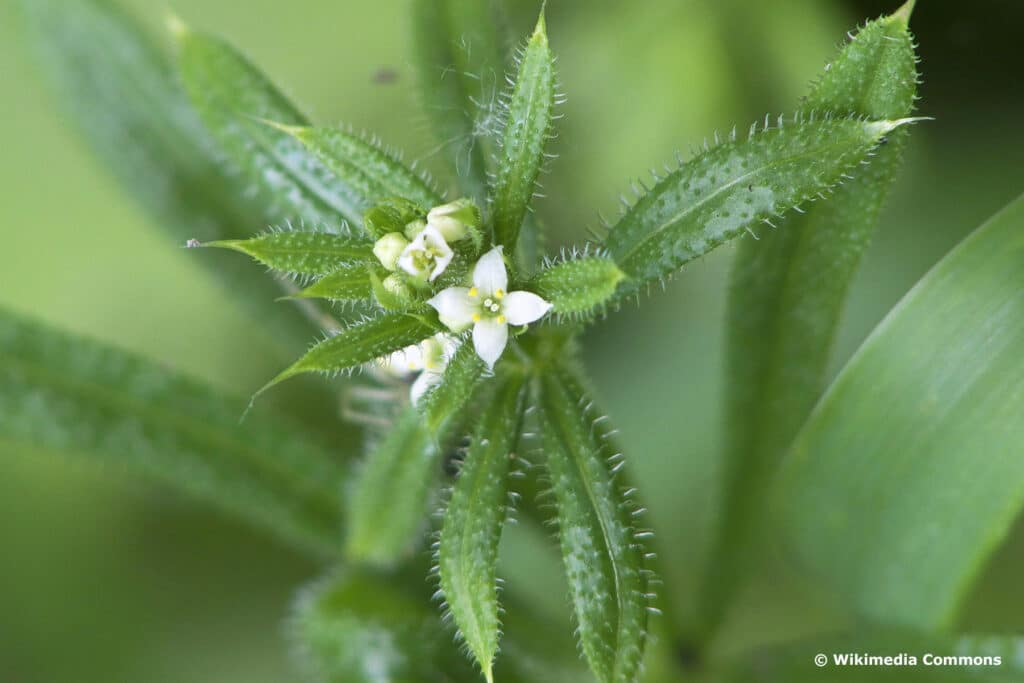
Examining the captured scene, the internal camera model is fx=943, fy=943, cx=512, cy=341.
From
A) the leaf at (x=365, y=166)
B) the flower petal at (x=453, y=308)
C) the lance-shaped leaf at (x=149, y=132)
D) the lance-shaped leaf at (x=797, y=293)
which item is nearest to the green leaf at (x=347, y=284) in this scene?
the flower petal at (x=453, y=308)

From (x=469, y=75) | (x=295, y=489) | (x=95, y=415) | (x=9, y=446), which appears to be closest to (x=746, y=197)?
(x=469, y=75)

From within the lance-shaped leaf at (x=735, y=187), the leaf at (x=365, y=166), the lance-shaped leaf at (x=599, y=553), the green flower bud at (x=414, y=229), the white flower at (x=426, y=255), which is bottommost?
the lance-shaped leaf at (x=599, y=553)

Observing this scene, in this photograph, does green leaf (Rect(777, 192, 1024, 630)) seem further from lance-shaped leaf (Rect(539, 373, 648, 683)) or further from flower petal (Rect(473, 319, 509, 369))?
flower petal (Rect(473, 319, 509, 369))

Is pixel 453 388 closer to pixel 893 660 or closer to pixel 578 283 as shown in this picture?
pixel 578 283

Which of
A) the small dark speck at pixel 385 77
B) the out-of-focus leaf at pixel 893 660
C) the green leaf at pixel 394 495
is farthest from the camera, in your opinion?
the small dark speck at pixel 385 77

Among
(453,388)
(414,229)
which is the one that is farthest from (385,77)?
(453,388)

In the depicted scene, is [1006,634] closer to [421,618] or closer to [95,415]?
[421,618]

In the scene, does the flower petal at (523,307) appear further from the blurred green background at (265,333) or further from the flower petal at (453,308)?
the blurred green background at (265,333)

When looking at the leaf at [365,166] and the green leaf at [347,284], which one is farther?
the leaf at [365,166]
